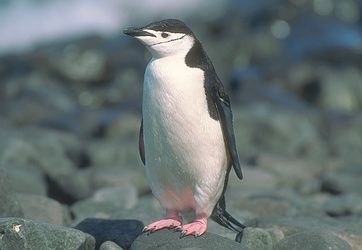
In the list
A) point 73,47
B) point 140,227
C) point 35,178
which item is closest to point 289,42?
point 73,47

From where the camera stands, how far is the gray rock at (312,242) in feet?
18.4

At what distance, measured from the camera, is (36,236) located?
5.25 m

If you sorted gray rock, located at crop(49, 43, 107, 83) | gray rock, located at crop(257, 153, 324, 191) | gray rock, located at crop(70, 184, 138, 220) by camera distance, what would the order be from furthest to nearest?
gray rock, located at crop(49, 43, 107, 83) → gray rock, located at crop(257, 153, 324, 191) → gray rock, located at crop(70, 184, 138, 220)

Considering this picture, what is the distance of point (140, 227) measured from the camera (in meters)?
6.17

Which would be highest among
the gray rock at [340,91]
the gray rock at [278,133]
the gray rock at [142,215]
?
the gray rock at [142,215]

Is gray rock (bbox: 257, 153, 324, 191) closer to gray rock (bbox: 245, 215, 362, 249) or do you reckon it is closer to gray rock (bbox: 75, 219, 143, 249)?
gray rock (bbox: 245, 215, 362, 249)

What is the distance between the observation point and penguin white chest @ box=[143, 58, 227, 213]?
5402mm

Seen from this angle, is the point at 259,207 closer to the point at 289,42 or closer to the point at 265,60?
the point at 265,60

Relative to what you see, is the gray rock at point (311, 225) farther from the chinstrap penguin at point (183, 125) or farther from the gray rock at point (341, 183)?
the gray rock at point (341, 183)

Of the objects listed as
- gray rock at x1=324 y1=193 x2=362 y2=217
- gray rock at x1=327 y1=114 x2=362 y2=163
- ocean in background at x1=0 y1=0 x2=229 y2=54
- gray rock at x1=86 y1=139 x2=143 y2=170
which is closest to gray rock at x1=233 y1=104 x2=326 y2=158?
gray rock at x1=327 y1=114 x2=362 y2=163

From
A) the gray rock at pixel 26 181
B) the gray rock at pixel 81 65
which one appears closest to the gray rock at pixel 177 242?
the gray rock at pixel 26 181

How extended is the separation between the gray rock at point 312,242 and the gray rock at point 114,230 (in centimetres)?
100

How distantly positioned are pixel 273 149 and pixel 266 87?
3990 millimetres

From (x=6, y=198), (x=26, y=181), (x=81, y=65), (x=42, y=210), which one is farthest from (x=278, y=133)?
(x=6, y=198)
